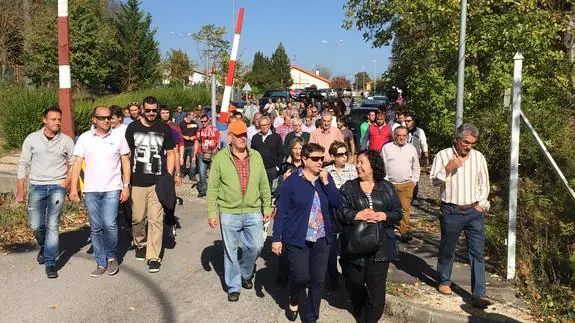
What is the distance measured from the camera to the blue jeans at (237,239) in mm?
5332

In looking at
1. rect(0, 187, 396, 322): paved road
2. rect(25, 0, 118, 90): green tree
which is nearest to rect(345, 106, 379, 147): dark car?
rect(0, 187, 396, 322): paved road

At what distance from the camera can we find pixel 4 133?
57.9 feet

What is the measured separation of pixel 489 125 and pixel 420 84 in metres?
3.38

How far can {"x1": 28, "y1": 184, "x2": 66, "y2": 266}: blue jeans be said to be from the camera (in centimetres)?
581

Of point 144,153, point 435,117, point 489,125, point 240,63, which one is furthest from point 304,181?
point 240,63

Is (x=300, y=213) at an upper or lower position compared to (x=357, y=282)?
upper

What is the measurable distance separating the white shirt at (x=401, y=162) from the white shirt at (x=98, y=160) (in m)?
3.60

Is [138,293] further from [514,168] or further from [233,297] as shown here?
[514,168]

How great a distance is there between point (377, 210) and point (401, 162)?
9.49ft

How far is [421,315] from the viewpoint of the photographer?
16.3ft

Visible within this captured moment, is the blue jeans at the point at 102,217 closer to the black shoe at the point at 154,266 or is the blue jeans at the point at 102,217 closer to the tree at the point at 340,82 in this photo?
the black shoe at the point at 154,266

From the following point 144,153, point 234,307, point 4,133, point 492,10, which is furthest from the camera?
point 4,133

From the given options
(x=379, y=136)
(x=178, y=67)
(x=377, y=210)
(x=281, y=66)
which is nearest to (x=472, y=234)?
(x=377, y=210)

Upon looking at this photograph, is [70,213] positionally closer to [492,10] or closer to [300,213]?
[300,213]
